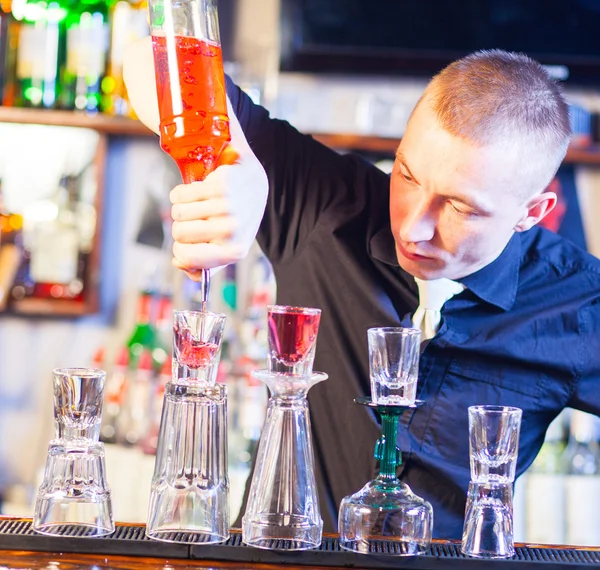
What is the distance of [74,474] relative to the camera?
94 cm

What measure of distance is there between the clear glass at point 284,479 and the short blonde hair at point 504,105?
17.8 inches

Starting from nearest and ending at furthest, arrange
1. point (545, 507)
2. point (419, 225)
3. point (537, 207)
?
point (419, 225)
point (537, 207)
point (545, 507)

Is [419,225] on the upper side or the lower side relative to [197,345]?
upper

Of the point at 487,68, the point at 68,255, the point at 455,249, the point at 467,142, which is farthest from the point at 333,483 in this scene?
the point at 68,255

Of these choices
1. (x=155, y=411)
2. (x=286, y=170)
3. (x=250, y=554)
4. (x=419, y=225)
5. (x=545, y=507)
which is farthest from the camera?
(x=155, y=411)

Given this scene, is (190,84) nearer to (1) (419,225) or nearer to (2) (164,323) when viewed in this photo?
(1) (419,225)

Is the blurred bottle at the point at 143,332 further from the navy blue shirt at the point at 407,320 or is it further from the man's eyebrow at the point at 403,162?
the man's eyebrow at the point at 403,162

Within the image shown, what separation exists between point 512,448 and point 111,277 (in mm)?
1840

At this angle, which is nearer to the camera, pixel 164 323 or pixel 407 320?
pixel 407 320

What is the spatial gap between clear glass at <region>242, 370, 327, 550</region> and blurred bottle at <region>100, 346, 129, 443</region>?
1.47 m

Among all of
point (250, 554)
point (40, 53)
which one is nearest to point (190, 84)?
point (250, 554)

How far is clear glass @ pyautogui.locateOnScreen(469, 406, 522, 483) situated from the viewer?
0.93m

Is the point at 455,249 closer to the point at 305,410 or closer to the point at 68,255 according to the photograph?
the point at 305,410

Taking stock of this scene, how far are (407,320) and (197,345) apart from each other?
0.52m
